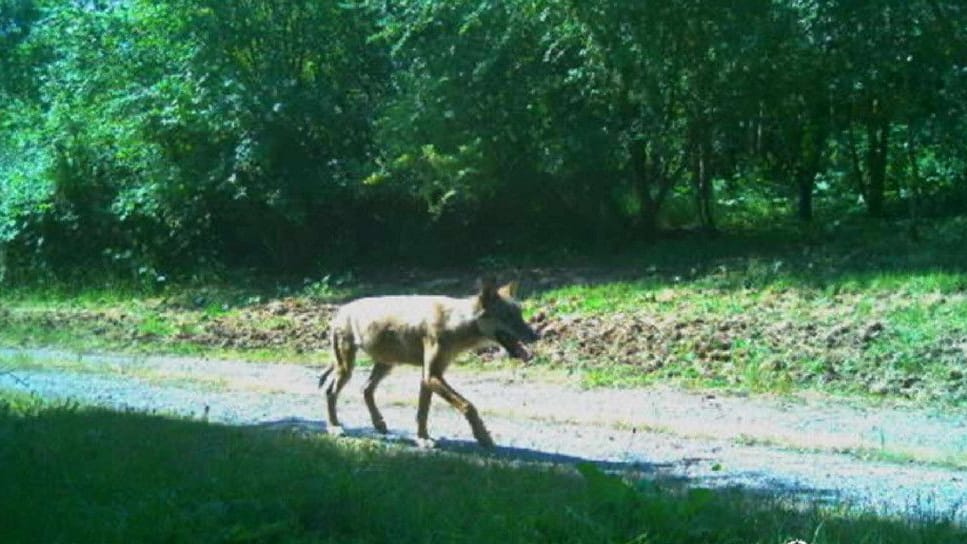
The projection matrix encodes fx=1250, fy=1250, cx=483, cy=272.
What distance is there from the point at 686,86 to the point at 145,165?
12177mm

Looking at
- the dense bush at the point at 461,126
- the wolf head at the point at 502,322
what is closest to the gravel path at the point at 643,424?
the wolf head at the point at 502,322

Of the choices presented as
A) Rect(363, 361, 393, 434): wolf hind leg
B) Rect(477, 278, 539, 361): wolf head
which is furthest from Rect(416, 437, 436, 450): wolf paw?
Rect(477, 278, 539, 361): wolf head

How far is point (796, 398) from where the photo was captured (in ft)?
45.7

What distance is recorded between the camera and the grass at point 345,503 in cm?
675

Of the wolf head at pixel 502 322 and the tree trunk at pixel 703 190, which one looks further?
the tree trunk at pixel 703 190

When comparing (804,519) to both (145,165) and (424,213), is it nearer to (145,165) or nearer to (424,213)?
(424,213)

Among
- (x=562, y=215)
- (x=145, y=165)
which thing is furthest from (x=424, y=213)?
(x=145, y=165)

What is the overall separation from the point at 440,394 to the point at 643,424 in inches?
91.4

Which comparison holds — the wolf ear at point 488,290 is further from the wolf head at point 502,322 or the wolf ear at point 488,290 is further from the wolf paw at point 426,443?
the wolf paw at point 426,443

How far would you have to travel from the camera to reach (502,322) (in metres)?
11.4

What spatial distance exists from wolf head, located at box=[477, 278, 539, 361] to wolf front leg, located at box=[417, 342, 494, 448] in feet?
1.83

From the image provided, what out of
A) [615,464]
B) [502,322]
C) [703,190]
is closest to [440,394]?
[502,322]

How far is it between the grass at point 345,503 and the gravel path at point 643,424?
4.45 feet

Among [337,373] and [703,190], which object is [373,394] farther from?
[703,190]
